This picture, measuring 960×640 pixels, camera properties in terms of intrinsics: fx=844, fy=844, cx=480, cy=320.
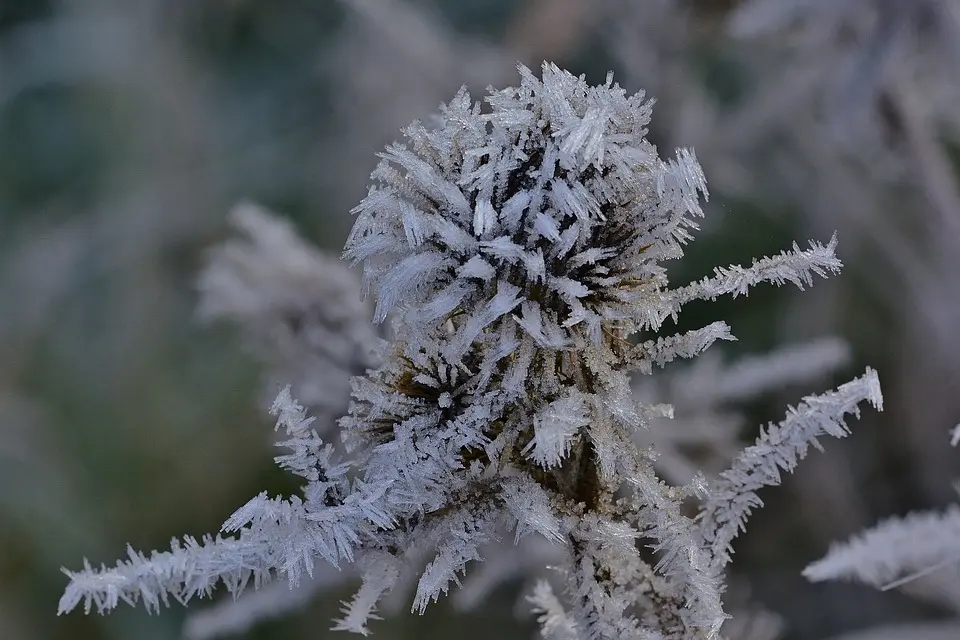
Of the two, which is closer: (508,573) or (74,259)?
(508,573)

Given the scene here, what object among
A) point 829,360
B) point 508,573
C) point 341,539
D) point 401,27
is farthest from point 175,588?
point 401,27

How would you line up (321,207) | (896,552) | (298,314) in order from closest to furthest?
(896,552) < (298,314) < (321,207)

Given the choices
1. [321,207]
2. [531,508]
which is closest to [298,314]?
[531,508]

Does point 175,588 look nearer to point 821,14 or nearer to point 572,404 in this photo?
point 572,404

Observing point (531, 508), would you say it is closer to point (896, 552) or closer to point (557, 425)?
point (557, 425)

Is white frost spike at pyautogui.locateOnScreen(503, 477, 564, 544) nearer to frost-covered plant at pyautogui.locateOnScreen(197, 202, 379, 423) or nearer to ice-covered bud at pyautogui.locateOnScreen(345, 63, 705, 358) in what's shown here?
ice-covered bud at pyautogui.locateOnScreen(345, 63, 705, 358)

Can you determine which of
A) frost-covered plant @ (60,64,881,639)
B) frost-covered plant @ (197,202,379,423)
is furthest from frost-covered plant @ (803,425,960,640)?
frost-covered plant @ (197,202,379,423)
